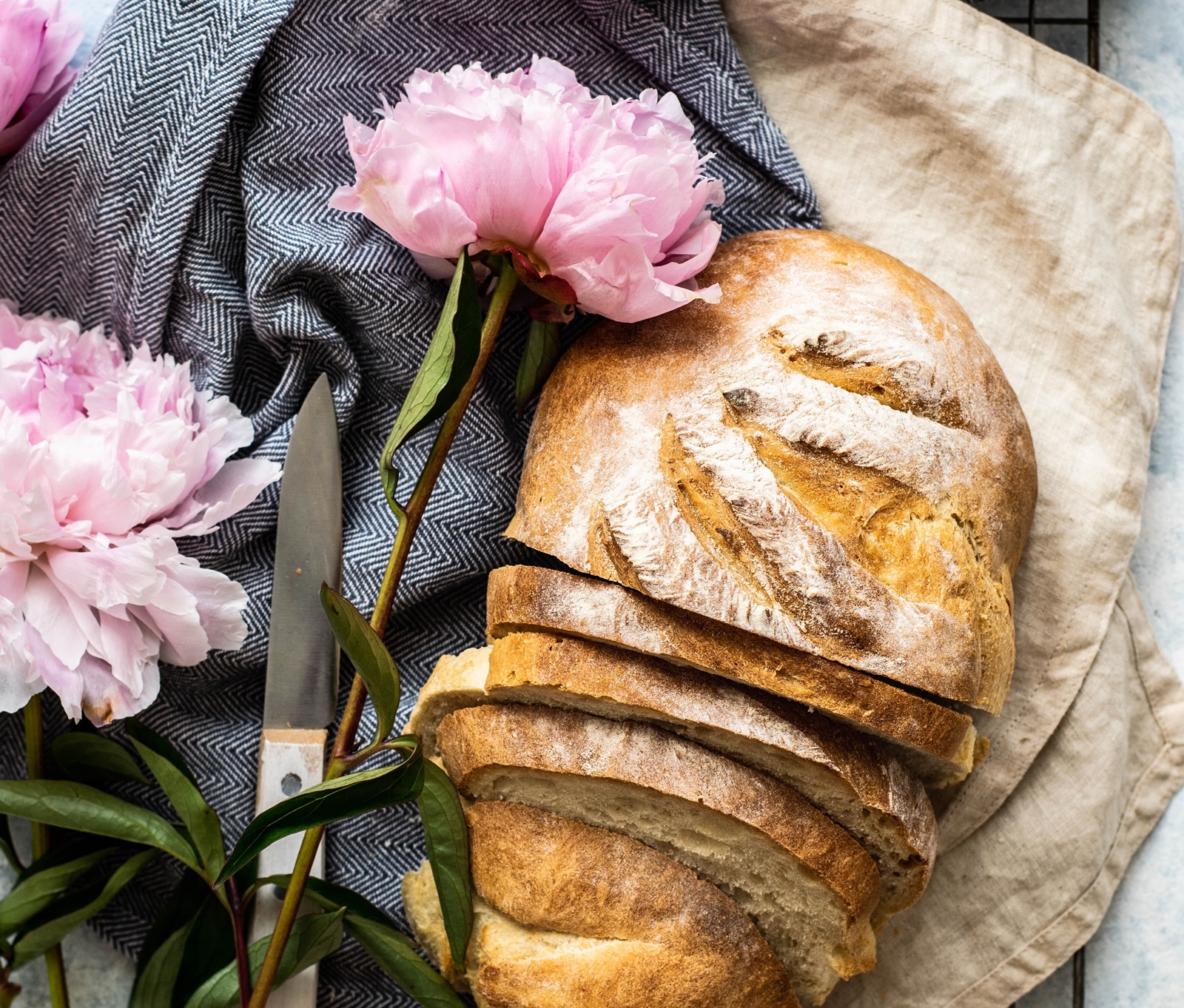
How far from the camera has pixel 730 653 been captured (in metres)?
1.28

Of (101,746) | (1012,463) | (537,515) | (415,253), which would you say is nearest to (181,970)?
(101,746)

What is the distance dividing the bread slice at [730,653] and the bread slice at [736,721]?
27mm

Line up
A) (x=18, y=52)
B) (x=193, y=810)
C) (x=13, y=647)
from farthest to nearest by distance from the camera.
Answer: (x=18, y=52) < (x=193, y=810) < (x=13, y=647)

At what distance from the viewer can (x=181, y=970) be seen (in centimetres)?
155

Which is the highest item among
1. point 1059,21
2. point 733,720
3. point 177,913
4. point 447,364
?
point 1059,21

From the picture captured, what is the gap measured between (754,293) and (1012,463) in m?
0.40

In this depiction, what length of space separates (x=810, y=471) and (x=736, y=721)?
0.31m

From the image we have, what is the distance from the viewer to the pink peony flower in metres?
1.50

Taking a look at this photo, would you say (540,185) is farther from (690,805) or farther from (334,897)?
(334,897)

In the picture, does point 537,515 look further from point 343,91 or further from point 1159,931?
point 1159,931

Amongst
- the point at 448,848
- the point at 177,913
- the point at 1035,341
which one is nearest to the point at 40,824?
the point at 177,913

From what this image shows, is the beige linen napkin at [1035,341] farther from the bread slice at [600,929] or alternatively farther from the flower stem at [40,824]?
the flower stem at [40,824]

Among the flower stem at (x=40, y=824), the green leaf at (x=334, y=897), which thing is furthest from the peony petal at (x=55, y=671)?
the green leaf at (x=334, y=897)

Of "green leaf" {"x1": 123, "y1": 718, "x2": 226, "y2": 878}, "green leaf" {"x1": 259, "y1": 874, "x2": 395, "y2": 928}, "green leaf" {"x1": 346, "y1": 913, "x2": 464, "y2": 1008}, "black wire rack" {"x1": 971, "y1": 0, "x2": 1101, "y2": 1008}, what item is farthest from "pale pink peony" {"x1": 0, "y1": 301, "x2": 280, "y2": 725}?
"black wire rack" {"x1": 971, "y1": 0, "x2": 1101, "y2": 1008}
